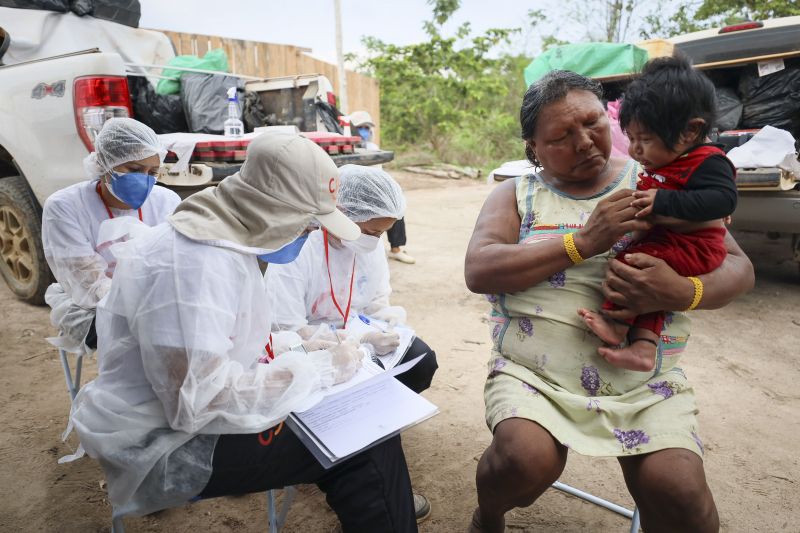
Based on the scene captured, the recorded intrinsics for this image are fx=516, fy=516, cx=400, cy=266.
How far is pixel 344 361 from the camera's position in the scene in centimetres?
158

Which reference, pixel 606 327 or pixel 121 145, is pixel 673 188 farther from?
pixel 121 145

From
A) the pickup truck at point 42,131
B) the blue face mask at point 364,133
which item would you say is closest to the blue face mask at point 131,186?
the pickup truck at point 42,131

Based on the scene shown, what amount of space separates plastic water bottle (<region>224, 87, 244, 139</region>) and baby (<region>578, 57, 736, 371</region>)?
116 inches

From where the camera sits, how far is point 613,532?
2.02 m

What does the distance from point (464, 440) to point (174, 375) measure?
1.70 meters

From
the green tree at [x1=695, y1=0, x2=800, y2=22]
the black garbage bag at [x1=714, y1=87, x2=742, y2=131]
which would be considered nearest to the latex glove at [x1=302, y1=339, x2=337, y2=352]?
the black garbage bag at [x1=714, y1=87, x2=742, y2=131]

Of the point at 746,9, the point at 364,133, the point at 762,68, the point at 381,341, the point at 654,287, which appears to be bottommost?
the point at 381,341

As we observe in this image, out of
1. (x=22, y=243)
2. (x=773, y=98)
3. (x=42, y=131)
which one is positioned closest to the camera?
(x=42, y=131)

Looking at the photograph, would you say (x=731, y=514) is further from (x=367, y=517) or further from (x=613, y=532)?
(x=367, y=517)

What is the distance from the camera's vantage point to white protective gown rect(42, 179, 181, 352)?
230 cm

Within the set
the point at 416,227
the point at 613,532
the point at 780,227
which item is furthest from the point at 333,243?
the point at 416,227

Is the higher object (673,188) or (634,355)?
(673,188)

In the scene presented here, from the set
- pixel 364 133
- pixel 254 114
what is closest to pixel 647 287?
pixel 254 114

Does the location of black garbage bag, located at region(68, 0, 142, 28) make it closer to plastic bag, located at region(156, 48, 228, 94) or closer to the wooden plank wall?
plastic bag, located at region(156, 48, 228, 94)
